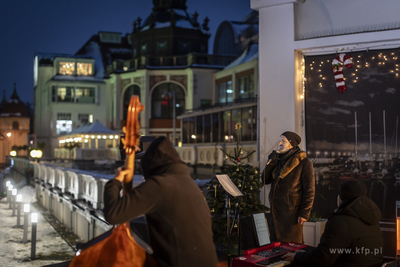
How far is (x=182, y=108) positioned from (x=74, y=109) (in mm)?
15195

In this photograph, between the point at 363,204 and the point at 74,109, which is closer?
the point at 363,204

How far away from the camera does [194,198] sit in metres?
2.69

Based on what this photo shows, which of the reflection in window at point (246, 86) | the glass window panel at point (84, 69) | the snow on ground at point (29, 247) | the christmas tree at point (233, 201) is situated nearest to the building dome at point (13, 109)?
the glass window panel at point (84, 69)

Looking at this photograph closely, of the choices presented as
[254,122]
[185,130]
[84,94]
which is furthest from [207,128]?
[84,94]

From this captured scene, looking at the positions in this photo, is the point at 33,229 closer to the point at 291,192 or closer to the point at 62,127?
the point at 291,192

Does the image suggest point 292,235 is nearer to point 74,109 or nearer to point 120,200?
point 120,200

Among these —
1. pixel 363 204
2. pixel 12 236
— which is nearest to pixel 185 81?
pixel 12 236

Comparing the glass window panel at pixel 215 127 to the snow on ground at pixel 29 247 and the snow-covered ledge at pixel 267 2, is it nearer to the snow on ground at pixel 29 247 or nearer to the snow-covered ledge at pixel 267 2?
the snow on ground at pixel 29 247

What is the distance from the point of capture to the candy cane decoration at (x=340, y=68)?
7512 mm

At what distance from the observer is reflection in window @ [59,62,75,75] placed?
52.8m

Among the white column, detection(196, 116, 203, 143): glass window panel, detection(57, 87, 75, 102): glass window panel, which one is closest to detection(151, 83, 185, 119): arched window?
detection(196, 116, 203, 143): glass window panel

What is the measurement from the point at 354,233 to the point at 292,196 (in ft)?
6.02

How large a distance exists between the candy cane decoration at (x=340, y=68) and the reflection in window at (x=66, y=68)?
49115 mm

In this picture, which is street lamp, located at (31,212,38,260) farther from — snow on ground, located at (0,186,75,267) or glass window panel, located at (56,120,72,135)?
glass window panel, located at (56,120,72,135)
